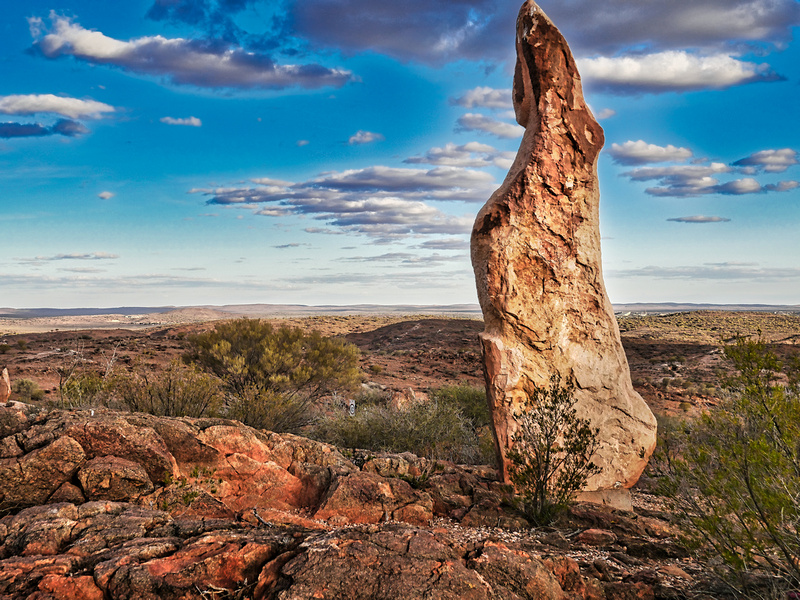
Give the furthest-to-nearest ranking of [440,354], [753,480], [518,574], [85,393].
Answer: [440,354] < [85,393] < [753,480] < [518,574]

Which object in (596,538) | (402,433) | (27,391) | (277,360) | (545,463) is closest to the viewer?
(596,538)

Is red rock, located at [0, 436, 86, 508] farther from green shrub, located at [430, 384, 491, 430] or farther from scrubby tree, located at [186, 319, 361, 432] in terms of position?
green shrub, located at [430, 384, 491, 430]

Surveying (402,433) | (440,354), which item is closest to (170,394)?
(402,433)

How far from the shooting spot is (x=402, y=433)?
40.0ft

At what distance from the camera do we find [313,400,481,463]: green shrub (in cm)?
1188

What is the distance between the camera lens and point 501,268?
873 centimetres

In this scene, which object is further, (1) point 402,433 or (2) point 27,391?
(2) point 27,391

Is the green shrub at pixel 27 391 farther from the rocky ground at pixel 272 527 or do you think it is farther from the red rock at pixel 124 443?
the red rock at pixel 124 443

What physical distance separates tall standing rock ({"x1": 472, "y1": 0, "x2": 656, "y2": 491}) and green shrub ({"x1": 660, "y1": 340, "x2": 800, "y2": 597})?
9.57 ft

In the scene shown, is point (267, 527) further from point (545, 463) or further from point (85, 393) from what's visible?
point (85, 393)

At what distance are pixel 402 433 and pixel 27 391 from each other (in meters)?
14.6

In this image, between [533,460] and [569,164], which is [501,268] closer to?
[569,164]

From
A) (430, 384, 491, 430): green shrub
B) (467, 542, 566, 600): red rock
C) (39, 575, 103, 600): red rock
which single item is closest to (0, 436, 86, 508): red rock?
(39, 575, 103, 600): red rock

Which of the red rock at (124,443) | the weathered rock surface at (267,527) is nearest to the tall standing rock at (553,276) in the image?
the weathered rock surface at (267,527)
